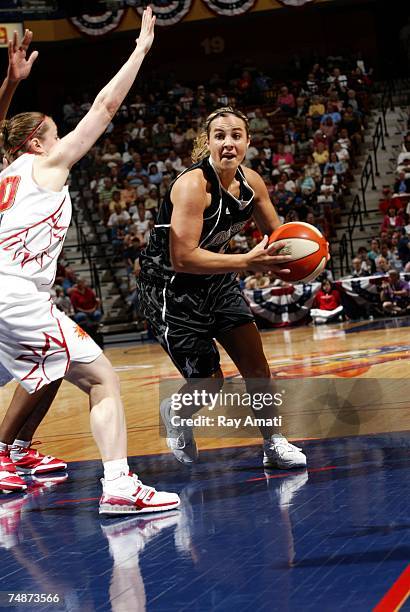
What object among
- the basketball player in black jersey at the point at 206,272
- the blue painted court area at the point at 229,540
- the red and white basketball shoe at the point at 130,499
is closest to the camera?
the blue painted court area at the point at 229,540

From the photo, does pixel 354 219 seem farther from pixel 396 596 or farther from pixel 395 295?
pixel 396 596

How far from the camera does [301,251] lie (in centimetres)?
451

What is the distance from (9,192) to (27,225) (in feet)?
0.62

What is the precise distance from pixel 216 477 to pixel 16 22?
1459cm

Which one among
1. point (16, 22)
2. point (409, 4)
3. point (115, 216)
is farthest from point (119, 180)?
point (409, 4)

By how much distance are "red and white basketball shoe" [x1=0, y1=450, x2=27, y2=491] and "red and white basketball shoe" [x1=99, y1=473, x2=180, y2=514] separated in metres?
0.95

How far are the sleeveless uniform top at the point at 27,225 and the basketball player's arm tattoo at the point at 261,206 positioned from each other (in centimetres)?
124

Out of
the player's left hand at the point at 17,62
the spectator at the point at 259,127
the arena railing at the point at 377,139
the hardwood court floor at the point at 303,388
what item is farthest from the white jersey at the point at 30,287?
the spectator at the point at 259,127

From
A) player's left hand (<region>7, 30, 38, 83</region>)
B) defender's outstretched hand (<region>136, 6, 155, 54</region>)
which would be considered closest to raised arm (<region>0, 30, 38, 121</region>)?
player's left hand (<region>7, 30, 38, 83</region>)

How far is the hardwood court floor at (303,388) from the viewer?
19.5 feet

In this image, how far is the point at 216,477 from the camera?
4805 mm

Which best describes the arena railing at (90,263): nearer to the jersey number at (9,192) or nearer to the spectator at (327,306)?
the spectator at (327,306)

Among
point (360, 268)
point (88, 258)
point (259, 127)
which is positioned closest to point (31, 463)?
point (360, 268)

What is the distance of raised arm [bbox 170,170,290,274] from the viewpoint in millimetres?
4511
